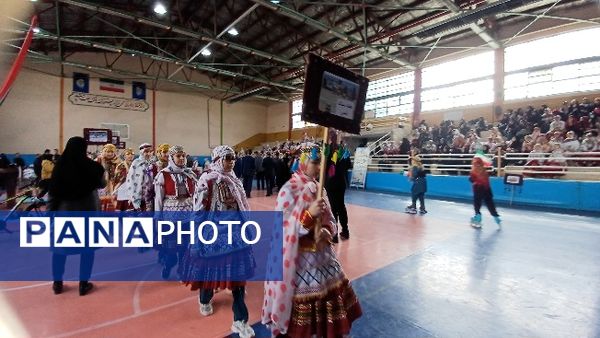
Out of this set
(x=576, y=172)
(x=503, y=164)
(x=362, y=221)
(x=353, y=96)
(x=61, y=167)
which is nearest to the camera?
(x=353, y=96)

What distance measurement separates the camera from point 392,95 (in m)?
16.7

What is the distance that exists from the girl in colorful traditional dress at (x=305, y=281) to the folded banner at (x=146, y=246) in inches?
3.7

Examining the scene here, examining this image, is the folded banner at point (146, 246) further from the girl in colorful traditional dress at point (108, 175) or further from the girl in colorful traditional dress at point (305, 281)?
the girl in colorful traditional dress at point (108, 175)

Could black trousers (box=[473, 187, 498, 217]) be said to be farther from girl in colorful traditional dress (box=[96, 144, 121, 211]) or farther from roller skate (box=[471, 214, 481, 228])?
girl in colorful traditional dress (box=[96, 144, 121, 211])

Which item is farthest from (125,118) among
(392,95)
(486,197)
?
(486,197)

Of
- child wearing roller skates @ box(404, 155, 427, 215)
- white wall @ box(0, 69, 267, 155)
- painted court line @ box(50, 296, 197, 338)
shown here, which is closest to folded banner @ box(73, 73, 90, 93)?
white wall @ box(0, 69, 267, 155)

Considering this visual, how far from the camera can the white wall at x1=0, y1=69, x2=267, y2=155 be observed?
15086 millimetres

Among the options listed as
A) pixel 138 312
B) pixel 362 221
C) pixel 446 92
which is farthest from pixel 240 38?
pixel 138 312

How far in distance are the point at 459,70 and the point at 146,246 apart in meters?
14.3

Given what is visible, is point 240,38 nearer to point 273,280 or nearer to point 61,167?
point 61,167

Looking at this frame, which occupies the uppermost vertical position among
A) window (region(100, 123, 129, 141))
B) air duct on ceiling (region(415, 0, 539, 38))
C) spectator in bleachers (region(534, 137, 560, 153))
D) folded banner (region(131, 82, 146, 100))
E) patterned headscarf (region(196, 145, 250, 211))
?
folded banner (region(131, 82, 146, 100))

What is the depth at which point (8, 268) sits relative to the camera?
3930mm

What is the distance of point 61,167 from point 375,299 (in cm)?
334

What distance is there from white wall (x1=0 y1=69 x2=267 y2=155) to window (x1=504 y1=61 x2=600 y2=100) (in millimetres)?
Result: 17127
